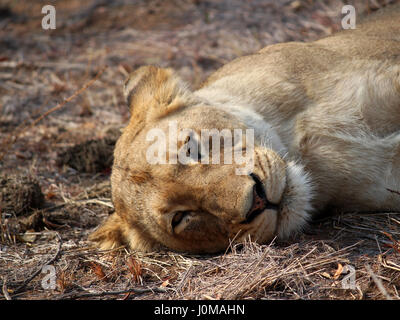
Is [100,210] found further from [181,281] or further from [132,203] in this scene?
[181,281]

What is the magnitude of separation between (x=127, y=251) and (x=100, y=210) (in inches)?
34.7

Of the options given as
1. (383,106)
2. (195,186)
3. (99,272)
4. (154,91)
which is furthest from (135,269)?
(383,106)

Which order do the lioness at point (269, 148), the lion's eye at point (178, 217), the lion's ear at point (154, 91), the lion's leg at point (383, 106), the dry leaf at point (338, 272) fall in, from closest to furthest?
the dry leaf at point (338, 272) → the lioness at point (269, 148) → the lion's eye at point (178, 217) → the lion's leg at point (383, 106) → the lion's ear at point (154, 91)

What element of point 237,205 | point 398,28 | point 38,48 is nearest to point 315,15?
point 398,28

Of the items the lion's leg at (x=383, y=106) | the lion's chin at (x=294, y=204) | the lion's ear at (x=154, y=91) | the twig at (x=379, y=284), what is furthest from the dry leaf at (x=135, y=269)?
the lion's leg at (x=383, y=106)

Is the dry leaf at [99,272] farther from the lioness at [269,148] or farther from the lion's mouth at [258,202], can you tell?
the lion's mouth at [258,202]

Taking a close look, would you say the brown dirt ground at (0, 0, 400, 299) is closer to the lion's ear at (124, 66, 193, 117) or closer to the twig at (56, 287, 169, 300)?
the twig at (56, 287, 169, 300)

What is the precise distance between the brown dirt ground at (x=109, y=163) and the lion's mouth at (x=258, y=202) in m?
0.19

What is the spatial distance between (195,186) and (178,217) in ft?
0.78

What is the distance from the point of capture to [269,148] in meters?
3.00

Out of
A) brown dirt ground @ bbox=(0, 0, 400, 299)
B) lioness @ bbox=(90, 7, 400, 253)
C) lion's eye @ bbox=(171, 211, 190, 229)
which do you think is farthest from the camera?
lion's eye @ bbox=(171, 211, 190, 229)

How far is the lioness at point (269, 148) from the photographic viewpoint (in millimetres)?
2717

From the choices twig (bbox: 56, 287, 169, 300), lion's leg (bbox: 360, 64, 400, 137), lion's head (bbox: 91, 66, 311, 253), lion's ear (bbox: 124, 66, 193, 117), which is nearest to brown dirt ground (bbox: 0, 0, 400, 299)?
twig (bbox: 56, 287, 169, 300)

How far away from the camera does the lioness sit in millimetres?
2717
